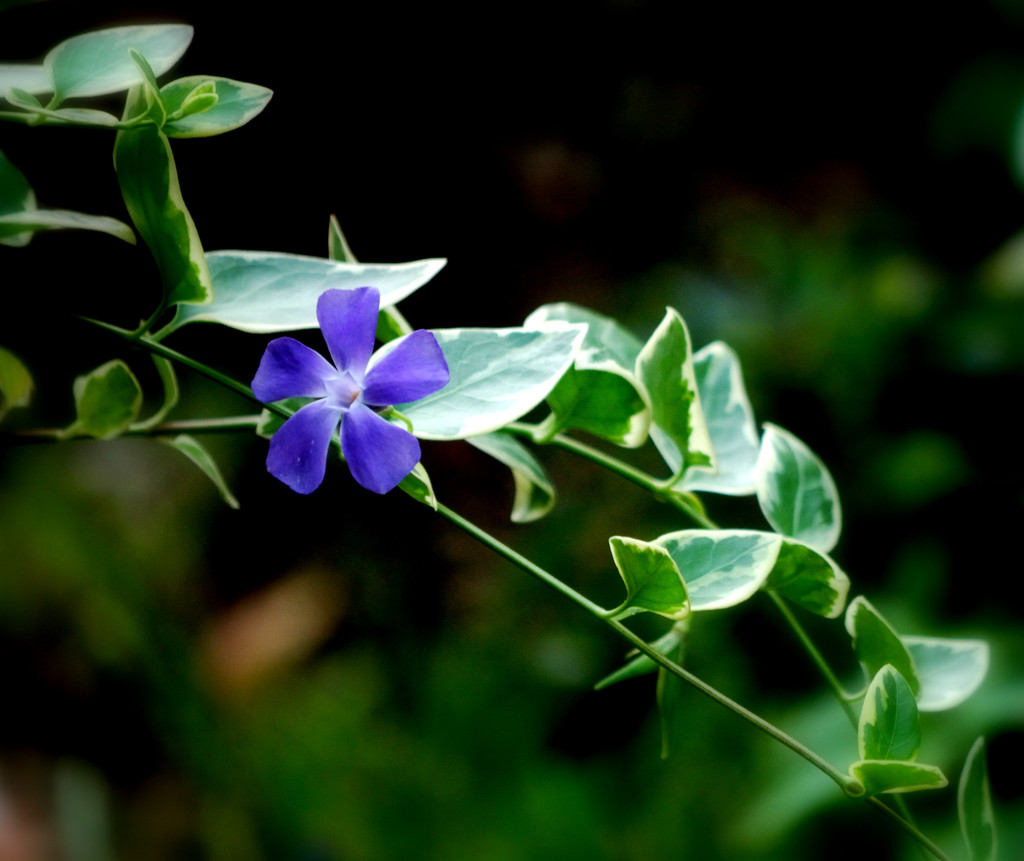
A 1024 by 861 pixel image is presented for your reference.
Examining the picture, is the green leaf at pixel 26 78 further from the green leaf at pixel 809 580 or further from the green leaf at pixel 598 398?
the green leaf at pixel 809 580

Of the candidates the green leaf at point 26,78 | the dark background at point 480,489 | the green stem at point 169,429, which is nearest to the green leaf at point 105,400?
the green stem at point 169,429

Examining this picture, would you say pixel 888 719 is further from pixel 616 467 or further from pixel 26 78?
pixel 26 78

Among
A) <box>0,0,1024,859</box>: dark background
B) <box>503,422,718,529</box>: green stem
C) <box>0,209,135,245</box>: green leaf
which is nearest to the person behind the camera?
<box>0,209,135,245</box>: green leaf

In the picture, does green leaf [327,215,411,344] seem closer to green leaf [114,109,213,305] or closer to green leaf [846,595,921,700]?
green leaf [114,109,213,305]

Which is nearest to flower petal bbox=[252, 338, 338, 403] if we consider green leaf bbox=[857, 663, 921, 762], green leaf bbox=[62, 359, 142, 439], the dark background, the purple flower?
the purple flower

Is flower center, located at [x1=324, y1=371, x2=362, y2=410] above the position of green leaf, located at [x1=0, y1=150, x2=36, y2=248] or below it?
below

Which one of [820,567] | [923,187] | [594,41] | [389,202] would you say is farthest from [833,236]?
[820,567]

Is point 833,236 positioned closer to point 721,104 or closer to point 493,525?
point 721,104
